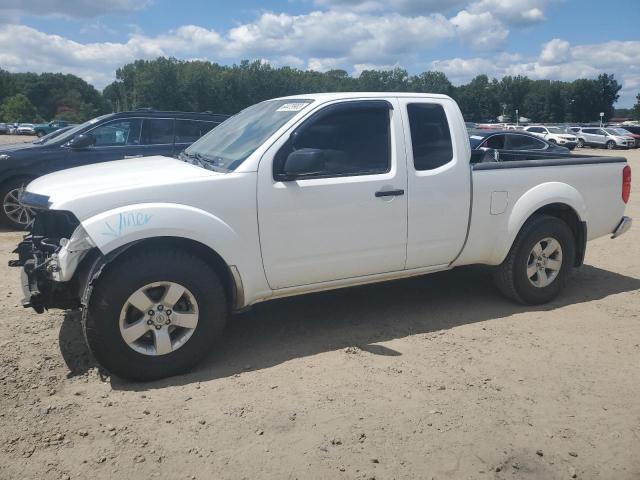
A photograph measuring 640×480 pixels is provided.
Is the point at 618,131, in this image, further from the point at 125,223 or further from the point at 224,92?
the point at 224,92

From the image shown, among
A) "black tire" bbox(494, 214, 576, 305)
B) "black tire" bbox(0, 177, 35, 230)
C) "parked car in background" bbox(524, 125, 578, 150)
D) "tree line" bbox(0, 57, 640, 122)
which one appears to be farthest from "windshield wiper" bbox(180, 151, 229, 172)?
"tree line" bbox(0, 57, 640, 122)

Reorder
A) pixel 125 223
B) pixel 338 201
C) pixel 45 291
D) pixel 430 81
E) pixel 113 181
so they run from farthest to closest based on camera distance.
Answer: pixel 430 81
pixel 338 201
pixel 113 181
pixel 45 291
pixel 125 223

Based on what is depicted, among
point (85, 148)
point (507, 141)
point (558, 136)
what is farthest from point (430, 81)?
point (85, 148)

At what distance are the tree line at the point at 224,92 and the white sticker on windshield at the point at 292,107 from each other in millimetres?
88317

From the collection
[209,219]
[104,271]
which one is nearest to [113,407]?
[104,271]

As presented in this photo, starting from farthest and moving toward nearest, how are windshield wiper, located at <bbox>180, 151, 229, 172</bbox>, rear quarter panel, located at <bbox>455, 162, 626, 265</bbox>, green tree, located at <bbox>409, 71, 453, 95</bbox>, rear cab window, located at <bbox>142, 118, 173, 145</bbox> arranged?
green tree, located at <bbox>409, 71, 453, 95</bbox>
rear cab window, located at <bbox>142, 118, 173, 145</bbox>
rear quarter panel, located at <bbox>455, 162, 626, 265</bbox>
windshield wiper, located at <bbox>180, 151, 229, 172</bbox>

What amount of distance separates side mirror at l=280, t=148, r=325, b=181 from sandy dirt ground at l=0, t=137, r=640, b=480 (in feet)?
4.45

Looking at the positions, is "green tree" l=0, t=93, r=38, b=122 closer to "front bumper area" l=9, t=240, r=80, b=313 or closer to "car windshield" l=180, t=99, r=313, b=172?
"car windshield" l=180, t=99, r=313, b=172

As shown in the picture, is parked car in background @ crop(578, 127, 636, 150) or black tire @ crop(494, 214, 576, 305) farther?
parked car in background @ crop(578, 127, 636, 150)

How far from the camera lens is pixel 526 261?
5297 mm

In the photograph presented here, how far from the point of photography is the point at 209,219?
12.6ft

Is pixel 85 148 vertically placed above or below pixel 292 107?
below

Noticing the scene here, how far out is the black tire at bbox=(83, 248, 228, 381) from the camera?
3.61m

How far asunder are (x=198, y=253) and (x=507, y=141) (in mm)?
11961
